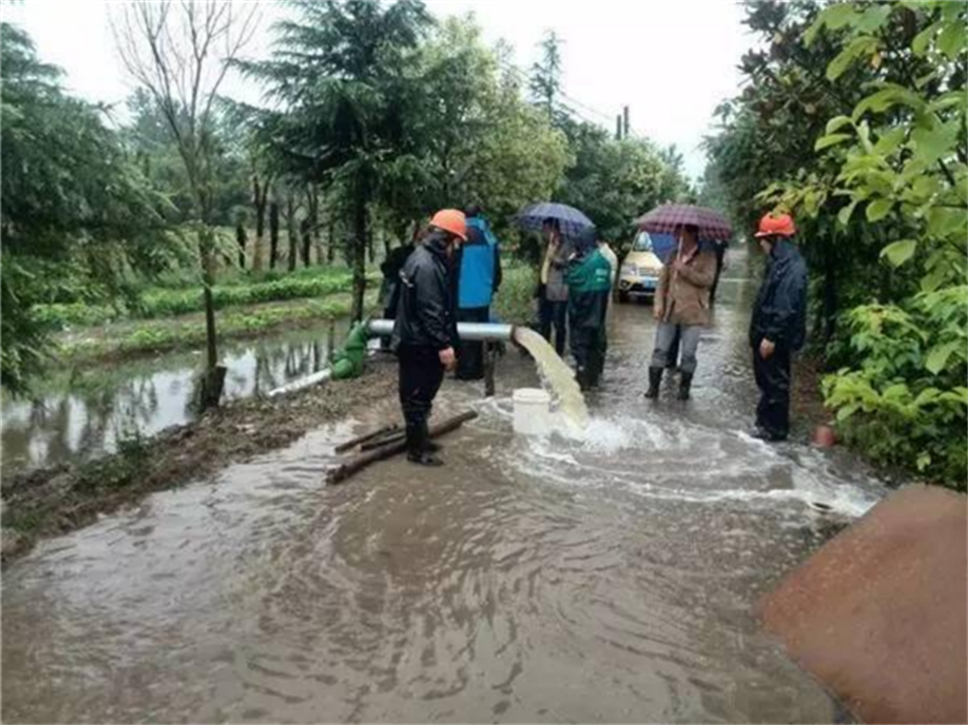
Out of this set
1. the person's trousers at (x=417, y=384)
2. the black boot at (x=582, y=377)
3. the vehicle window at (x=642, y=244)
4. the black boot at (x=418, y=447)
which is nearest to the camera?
the person's trousers at (x=417, y=384)

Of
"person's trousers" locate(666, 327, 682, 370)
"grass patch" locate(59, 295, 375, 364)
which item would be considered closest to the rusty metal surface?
"person's trousers" locate(666, 327, 682, 370)

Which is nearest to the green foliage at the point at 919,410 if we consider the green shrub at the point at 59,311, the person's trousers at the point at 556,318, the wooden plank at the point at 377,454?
the wooden plank at the point at 377,454

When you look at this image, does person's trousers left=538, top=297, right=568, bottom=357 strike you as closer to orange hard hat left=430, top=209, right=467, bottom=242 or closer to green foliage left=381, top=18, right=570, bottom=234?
green foliage left=381, top=18, right=570, bottom=234

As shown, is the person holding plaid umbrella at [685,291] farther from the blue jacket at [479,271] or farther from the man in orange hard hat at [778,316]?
the blue jacket at [479,271]

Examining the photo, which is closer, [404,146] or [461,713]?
[461,713]

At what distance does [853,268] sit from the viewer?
416 inches

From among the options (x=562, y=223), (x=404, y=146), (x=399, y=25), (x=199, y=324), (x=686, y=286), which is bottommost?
(x=199, y=324)

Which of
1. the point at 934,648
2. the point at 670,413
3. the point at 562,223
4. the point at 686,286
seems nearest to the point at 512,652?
the point at 934,648

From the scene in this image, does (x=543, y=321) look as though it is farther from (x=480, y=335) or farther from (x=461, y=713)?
(x=461, y=713)

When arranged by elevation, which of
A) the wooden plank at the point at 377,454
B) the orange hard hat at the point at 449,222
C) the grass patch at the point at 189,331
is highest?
the orange hard hat at the point at 449,222

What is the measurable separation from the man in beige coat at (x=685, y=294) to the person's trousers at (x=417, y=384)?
3.26 m

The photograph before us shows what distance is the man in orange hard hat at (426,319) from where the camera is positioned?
239 inches

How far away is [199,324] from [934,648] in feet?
60.5

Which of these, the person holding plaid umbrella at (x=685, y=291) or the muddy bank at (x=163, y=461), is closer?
the muddy bank at (x=163, y=461)
